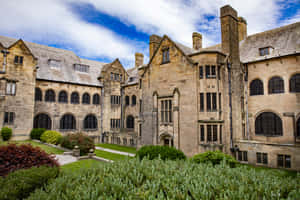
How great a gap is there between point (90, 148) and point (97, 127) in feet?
47.8

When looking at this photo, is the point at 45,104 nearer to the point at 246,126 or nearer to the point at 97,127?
the point at 97,127

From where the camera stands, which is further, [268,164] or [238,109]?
[238,109]

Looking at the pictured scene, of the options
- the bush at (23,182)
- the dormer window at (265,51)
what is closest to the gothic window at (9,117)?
the bush at (23,182)

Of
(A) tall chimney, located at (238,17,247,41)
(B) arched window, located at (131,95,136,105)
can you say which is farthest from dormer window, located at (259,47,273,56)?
(B) arched window, located at (131,95,136,105)

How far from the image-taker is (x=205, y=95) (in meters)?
19.4

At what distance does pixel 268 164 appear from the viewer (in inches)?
744

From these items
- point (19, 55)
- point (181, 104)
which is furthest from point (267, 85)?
point (19, 55)

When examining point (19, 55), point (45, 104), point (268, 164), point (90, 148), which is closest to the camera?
point (268, 164)

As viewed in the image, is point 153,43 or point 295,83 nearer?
point 295,83

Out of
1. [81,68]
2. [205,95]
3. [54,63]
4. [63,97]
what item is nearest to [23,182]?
[205,95]

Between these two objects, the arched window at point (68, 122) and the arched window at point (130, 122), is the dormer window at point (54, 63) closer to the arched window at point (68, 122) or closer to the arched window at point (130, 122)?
the arched window at point (68, 122)

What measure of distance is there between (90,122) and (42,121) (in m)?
7.56

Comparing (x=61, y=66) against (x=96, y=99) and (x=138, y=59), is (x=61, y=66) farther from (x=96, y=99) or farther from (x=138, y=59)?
(x=138, y=59)

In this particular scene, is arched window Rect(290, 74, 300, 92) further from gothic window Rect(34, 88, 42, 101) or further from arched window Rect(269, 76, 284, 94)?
gothic window Rect(34, 88, 42, 101)
